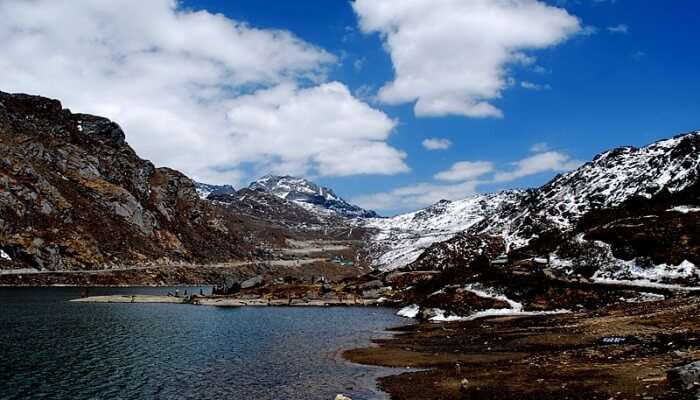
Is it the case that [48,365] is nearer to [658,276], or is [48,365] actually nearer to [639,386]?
[639,386]

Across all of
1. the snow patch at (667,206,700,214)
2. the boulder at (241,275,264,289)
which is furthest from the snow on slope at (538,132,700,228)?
the boulder at (241,275,264,289)

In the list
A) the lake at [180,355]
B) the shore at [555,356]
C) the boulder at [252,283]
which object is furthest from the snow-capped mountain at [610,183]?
the lake at [180,355]

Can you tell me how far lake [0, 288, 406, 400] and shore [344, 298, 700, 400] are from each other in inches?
177

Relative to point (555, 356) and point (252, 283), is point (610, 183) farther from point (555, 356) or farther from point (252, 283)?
point (555, 356)

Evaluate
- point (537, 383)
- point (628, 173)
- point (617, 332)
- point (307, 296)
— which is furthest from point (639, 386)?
point (628, 173)

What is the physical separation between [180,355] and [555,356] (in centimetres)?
3426

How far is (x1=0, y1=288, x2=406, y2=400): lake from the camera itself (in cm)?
3659

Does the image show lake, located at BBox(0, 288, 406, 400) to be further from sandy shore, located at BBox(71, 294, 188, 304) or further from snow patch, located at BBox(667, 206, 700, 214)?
snow patch, located at BBox(667, 206, 700, 214)

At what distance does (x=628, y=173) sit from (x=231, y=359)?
153173 mm

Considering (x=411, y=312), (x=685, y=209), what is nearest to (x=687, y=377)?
(x=411, y=312)

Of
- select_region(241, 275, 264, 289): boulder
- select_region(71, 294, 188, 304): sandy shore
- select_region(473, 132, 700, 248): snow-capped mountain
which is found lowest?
select_region(71, 294, 188, 304): sandy shore

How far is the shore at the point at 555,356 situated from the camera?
27.5 meters

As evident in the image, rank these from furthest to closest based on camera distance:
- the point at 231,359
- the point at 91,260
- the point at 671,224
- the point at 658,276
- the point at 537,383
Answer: the point at 91,260 → the point at 671,224 → the point at 658,276 → the point at 231,359 → the point at 537,383

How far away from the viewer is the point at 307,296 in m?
130
